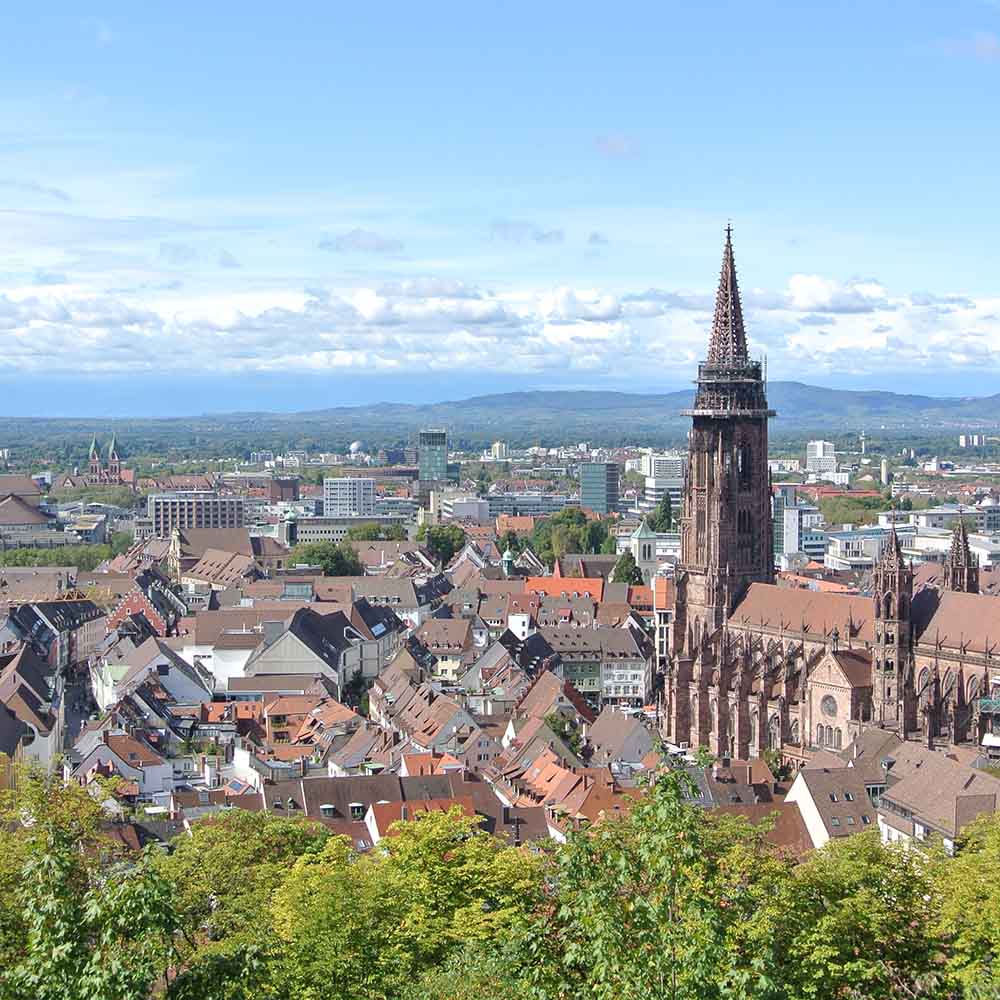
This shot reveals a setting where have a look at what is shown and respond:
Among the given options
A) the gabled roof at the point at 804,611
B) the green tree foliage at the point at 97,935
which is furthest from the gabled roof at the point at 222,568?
the green tree foliage at the point at 97,935

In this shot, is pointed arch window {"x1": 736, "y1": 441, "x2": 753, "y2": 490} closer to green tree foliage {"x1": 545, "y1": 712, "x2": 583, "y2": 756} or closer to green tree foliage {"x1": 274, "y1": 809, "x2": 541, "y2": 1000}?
green tree foliage {"x1": 545, "y1": 712, "x2": 583, "y2": 756}

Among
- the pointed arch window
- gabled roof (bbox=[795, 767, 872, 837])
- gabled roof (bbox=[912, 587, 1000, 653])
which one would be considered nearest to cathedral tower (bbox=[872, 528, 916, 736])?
gabled roof (bbox=[912, 587, 1000, 653])

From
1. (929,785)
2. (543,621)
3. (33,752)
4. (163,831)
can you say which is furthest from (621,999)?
(543,621)

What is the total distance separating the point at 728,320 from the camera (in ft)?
351

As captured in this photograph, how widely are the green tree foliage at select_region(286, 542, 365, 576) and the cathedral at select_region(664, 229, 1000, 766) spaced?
73.9 metres

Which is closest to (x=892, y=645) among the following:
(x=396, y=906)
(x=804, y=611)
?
(x=804, y=611)

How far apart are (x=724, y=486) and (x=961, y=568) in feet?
53.0

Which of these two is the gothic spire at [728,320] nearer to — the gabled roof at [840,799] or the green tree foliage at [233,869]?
the gabled roof at [840,799]

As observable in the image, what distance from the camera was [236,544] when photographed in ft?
638

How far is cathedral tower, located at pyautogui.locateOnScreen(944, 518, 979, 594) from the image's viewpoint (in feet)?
340

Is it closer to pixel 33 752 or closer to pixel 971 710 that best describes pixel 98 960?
pixel 33 752

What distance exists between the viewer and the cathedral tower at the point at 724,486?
104938 mm

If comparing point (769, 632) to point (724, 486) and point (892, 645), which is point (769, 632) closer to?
point (724, 486)

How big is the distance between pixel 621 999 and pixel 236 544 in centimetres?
17204
